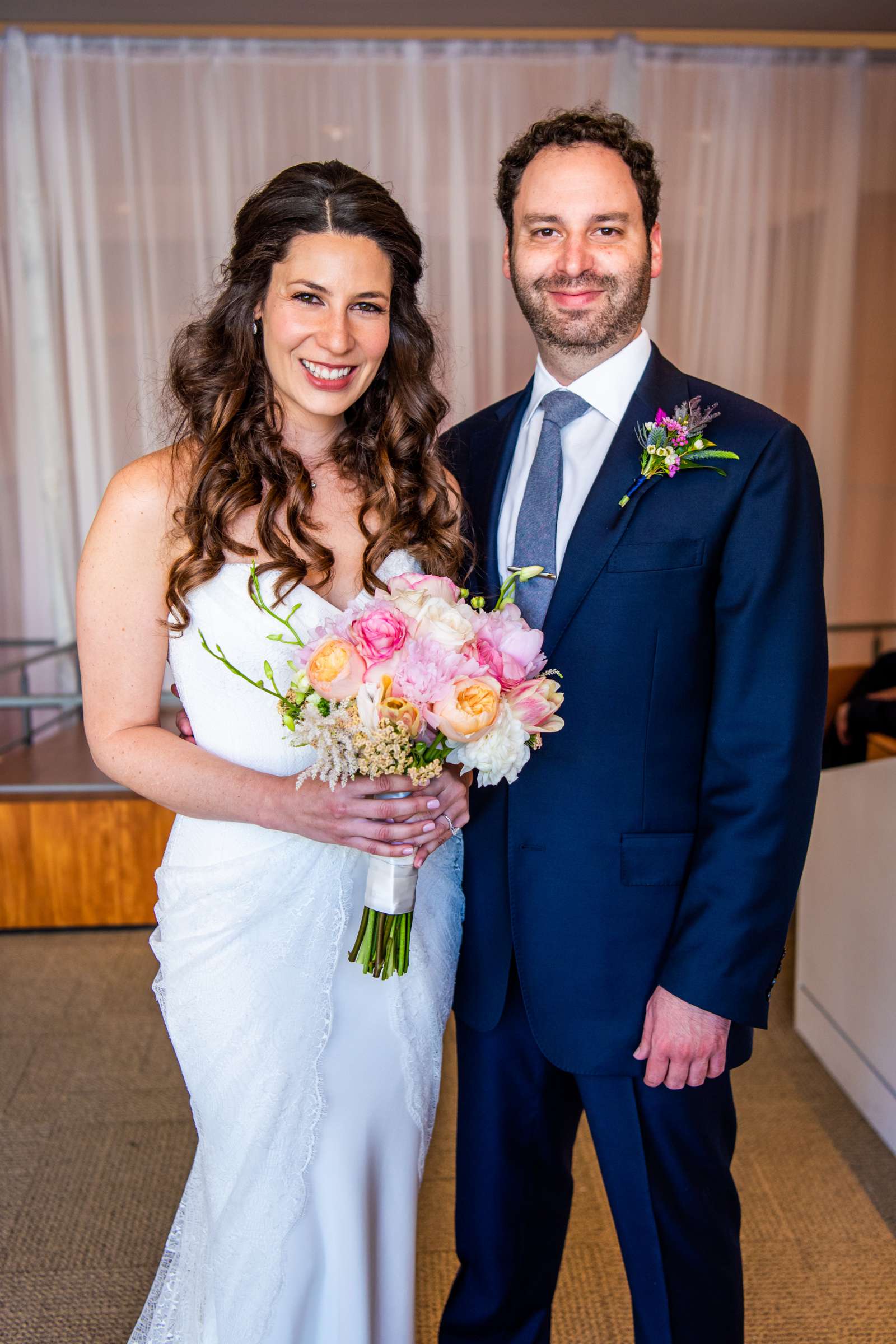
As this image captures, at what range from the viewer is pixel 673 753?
6.18 ft

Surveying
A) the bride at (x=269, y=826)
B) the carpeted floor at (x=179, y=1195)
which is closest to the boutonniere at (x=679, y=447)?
the bride at (x=269, y=826)

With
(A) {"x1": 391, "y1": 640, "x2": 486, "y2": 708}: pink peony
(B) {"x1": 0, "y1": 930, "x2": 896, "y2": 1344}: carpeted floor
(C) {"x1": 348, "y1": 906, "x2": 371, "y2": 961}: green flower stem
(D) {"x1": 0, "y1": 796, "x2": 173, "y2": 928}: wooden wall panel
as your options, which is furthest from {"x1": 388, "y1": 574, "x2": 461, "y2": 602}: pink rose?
(D) {"x1": 0, "y1": 796, "x2": 173, "y2": 928}: wooden wall panel

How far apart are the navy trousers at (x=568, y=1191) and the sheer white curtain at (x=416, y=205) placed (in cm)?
506

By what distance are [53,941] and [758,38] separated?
6.24m

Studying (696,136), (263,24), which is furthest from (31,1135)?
(696,136)

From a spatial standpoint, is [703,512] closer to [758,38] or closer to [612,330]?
[612,330]

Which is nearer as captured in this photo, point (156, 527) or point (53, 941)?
point (156, 527)

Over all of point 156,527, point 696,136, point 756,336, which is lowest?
point 156,527

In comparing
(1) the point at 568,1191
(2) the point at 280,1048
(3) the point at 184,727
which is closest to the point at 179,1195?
(1) the point at 568,1191

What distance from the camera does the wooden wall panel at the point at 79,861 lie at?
4.46 meters

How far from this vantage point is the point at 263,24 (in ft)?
20.4

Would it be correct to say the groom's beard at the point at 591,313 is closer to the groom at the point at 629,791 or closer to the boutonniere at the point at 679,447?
the groom at the point at 629,791

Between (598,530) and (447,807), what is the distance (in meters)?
0.52

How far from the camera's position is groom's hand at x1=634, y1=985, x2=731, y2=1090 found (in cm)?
185
